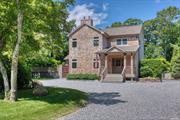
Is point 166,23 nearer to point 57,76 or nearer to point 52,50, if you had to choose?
point 57,76

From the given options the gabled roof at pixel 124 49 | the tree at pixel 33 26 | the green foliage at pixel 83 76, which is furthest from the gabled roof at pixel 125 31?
the tree at pixel 33 26

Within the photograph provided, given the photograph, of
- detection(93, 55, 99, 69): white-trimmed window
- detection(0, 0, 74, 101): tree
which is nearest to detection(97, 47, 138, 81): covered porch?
detection(93, 55, 99, 69): white-trimmed window

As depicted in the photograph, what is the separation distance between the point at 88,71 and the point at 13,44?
2274cm

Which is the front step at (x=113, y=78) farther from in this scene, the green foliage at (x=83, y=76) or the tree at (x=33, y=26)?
the tree at (x=33, y=26)

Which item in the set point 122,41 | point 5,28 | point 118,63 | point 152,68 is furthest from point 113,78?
point 5,28

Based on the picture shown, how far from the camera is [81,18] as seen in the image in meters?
41.6

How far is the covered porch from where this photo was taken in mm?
34812

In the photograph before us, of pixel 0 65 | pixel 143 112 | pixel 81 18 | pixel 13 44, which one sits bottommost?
pixel 143 112

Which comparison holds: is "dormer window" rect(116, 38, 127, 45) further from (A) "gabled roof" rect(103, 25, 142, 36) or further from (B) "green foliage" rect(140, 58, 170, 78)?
(B) "green foliage" rect(140, 58, 170, 78)

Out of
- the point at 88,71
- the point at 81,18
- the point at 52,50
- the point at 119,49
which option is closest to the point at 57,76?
the point at 88,71

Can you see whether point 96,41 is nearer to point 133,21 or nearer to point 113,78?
point 113,78

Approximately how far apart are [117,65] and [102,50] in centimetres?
284

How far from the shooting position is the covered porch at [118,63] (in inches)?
1371

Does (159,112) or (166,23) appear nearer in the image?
(159,112)
